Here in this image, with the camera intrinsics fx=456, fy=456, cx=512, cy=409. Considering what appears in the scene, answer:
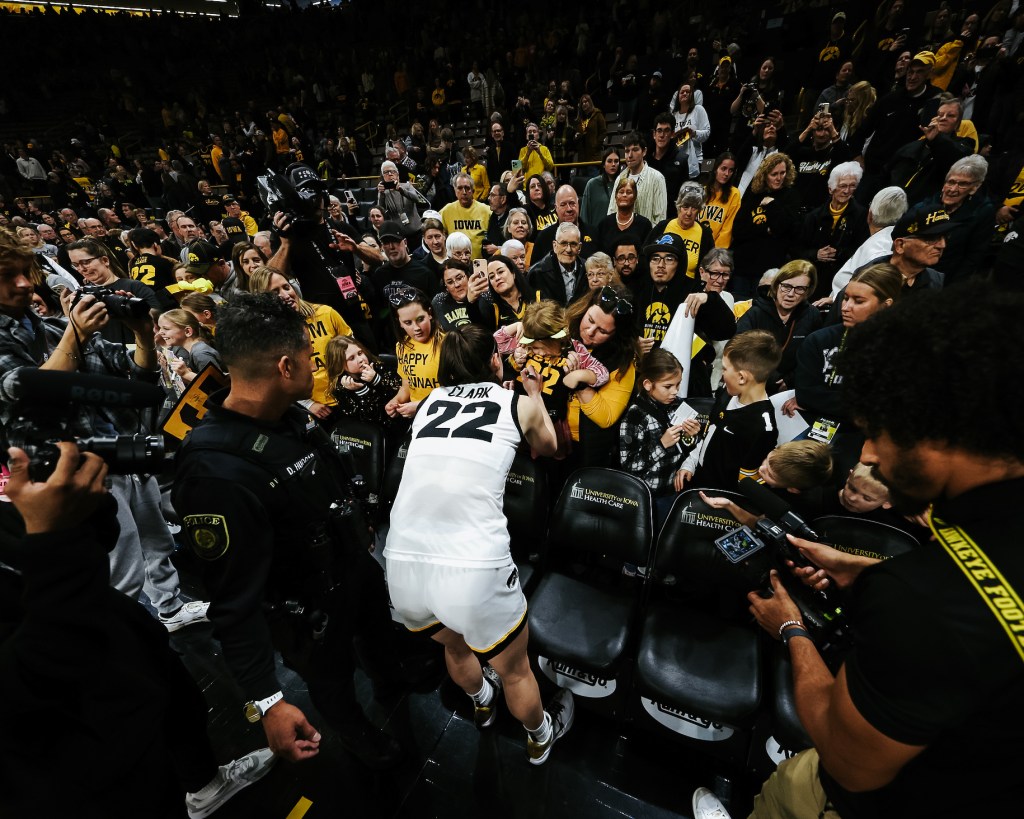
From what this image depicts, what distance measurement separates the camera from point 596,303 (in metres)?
2.79

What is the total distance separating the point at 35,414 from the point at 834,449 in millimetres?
3344

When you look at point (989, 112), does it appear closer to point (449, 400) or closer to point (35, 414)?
point (449, 400)

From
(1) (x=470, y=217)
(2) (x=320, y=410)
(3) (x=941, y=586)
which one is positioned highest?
(1) (x=470, y=217)

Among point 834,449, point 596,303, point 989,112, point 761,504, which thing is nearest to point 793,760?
point 761,504

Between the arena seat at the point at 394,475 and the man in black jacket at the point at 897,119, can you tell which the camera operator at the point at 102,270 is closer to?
the arena seat at the point at 394,475

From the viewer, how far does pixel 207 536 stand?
1.46 metres

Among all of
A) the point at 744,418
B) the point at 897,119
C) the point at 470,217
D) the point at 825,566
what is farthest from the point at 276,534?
the point at 897,119

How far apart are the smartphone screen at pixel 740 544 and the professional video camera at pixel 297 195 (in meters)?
3.67

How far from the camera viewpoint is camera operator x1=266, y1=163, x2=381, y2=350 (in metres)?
3.57

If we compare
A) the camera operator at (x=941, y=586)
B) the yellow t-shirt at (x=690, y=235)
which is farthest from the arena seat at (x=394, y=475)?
the yellow t-shirt at (x=690, y=235)

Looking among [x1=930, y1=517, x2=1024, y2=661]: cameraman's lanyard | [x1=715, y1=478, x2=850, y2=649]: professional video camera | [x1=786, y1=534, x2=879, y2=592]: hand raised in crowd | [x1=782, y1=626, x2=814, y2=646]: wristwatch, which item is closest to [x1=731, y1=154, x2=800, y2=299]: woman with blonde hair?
[x1=715, y1=478, x2=850, y2=649]: professional video camera

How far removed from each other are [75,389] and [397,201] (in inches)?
238

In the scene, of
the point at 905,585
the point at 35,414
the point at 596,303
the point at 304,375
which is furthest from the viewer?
the point at 596,303

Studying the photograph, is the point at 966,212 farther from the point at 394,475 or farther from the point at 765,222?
the point at 394,475
